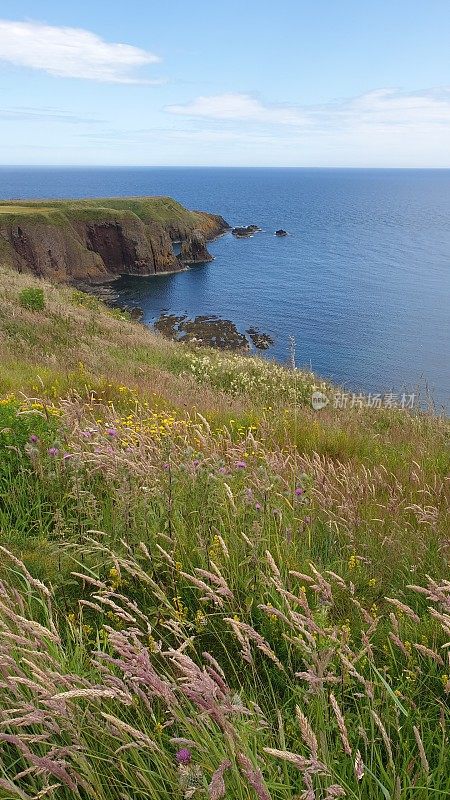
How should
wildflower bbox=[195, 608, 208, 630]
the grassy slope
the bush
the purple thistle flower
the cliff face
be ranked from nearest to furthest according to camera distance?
→ 1. the purple thistle flower
2. wildflower bbox=[195, 608, 208, 630]
3. the bush
4. the cliff face
5. the grassy slope

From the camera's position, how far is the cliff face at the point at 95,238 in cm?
6159

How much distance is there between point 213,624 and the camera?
2779 mm

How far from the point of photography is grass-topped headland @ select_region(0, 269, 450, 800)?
1.77m

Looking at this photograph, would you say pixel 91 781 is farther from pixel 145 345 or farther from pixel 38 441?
pixel 145 345

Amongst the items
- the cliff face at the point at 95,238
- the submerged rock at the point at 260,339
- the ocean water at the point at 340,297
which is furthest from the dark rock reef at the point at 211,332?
the cliff face at the point at 95,238

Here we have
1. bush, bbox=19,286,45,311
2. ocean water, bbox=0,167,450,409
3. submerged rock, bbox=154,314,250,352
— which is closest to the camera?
bush, bbox=19,286,45,311

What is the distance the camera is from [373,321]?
2048 inches

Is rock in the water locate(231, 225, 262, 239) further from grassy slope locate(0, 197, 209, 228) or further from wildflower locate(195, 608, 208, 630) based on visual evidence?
wildflower locate(195, 608, 208, 630)

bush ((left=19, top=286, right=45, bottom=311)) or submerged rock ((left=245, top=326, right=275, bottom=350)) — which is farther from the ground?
bush ((left=19, top=286, right=45, bottom=311))

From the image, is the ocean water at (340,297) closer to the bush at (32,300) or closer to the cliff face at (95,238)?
the cliff face at (95,238)

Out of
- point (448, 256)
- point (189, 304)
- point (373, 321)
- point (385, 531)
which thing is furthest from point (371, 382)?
point (448, 256)

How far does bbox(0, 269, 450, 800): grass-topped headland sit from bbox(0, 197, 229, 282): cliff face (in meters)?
60.6

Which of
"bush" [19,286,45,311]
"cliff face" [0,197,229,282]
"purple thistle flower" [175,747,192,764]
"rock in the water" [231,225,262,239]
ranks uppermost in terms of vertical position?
"rock in the water" [231,225,262,239]

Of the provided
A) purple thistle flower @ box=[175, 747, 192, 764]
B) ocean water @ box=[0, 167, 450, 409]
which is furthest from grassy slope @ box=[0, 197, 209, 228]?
purple thistle flower @ box=[175, 747, 192, 764]
